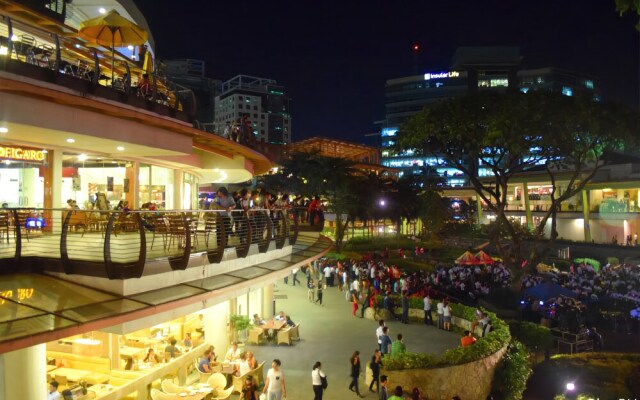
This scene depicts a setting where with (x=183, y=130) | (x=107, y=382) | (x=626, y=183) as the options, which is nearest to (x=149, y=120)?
(x=183, y=130)

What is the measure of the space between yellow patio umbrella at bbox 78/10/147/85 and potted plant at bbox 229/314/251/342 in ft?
30.7

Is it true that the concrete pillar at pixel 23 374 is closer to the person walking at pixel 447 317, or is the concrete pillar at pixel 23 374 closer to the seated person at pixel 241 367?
the seated person at pixel 241 367

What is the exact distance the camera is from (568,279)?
28.5 metres

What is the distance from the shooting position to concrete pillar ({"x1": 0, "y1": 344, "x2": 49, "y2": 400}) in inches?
296

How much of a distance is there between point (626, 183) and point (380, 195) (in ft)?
74.8

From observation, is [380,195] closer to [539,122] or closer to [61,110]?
[539,122]

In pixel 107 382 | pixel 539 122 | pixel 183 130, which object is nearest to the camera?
pixel 107 382

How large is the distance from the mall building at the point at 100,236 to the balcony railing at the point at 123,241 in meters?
0.03

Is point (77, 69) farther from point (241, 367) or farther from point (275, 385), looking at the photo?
point (275, 385)

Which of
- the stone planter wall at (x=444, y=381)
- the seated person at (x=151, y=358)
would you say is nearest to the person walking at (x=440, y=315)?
the stone planter wall at (x=444, y=381)

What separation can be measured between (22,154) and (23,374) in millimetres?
6444

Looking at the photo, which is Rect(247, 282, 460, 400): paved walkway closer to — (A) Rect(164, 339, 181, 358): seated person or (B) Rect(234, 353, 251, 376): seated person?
(B) Rect(234, 353, 251, 376): seated person

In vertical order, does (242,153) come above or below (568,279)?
above

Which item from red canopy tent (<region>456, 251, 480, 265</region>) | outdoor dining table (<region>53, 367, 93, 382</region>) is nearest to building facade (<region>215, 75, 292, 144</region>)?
red canopy tent (<region>456, 251, 480, 265</region>)
